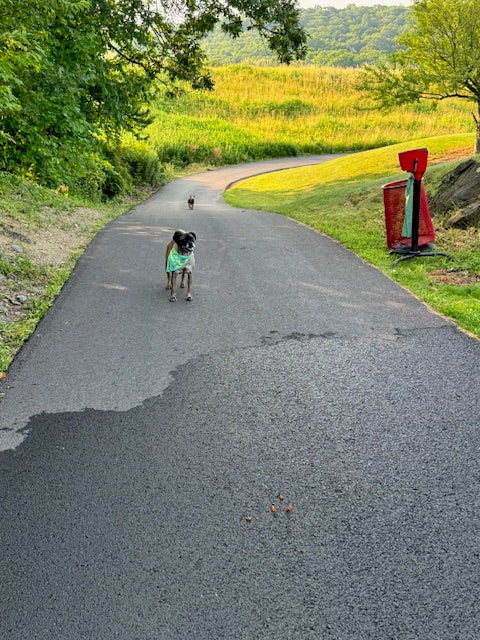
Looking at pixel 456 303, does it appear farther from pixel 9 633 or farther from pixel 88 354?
pixel 9 633

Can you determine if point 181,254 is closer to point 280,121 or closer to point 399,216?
point 399,216

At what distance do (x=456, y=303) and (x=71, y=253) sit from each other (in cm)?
837

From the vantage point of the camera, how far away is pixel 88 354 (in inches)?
249

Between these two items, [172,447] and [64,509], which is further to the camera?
[172,447]

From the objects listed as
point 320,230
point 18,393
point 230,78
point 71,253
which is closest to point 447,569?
point 18,393

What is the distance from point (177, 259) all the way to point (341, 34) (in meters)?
134

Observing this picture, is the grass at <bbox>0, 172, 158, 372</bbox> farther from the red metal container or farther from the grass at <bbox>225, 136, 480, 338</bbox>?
the red metal container

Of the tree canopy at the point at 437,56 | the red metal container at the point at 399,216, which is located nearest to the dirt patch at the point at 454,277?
the red metal container at the point at 399,216

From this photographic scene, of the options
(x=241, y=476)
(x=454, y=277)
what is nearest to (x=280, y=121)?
(x=454, y=277)

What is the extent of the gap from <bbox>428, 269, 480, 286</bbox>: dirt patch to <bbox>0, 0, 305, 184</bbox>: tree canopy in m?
6.96

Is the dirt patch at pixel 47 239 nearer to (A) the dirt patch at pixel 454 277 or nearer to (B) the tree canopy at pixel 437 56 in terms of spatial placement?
(A) the dirt patch at pixel 454 277

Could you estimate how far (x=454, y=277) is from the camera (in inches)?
372

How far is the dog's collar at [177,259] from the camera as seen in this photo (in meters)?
8.00

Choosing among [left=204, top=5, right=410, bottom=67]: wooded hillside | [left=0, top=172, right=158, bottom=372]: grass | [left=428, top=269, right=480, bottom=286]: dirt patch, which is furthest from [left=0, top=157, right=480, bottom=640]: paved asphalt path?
[left=204, top=5, right=410, bottom=67]: wooded hillside
